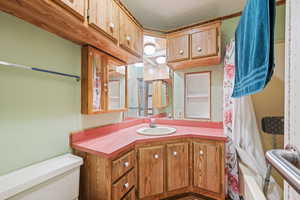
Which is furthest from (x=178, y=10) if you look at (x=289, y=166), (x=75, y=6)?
(x=289, y=166)

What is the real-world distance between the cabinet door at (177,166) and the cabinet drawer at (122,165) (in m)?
0.42

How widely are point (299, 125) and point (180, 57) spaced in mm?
1535

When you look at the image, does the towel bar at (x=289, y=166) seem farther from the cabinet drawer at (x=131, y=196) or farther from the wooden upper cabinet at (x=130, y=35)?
the wooden upper cabinet at (x=130, y=35)

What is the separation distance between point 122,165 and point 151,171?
39 centimetres

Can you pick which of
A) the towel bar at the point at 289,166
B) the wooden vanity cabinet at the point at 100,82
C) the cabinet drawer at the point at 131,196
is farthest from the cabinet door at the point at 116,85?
the towel bar at the point at 289,166

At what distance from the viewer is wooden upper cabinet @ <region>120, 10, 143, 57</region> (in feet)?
4.40

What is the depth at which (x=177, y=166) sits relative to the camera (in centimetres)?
151

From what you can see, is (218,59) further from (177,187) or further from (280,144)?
(177,187)

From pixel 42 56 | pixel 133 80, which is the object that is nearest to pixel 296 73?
pixel 42 56

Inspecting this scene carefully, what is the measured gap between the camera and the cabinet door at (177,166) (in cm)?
148

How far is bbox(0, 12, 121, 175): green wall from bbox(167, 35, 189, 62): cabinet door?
3.77 ft

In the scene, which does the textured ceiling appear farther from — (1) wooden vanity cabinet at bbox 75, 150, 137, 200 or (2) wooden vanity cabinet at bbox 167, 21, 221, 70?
(1) wooden vanity cabinet at bbox 75, 150, 137, 200

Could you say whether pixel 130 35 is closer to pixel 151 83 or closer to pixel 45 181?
pixel 151 83

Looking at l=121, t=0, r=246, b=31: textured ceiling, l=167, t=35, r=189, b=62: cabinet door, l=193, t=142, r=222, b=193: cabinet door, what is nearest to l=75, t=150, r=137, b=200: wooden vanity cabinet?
l=193, t=142, r=222, b=193: cabinet door
